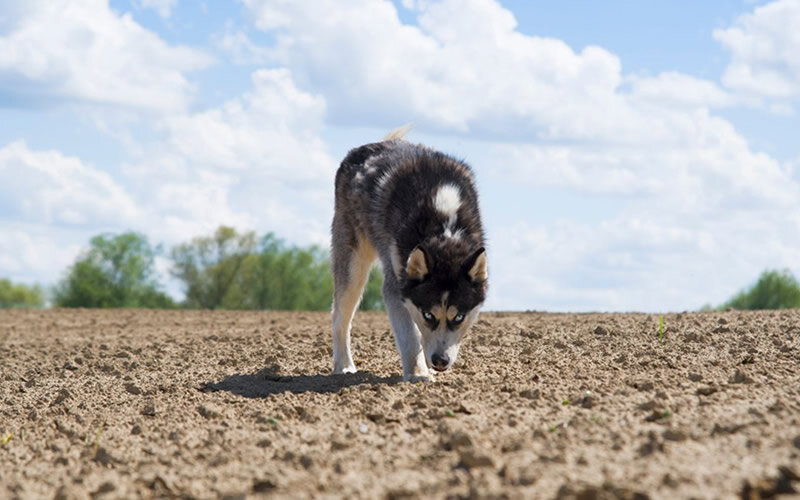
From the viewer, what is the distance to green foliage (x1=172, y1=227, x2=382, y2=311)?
35.5 meters

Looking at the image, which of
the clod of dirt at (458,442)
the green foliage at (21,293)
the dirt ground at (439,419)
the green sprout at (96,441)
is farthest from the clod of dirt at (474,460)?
the green foliage at (21,293)

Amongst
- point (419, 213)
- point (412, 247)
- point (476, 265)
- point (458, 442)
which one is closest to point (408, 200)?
point (419, 213)

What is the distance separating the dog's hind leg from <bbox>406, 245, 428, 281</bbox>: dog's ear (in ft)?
5.77

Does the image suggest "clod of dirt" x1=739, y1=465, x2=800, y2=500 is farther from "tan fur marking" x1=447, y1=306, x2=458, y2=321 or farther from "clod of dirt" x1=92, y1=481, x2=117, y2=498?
"tan fur marking" x1=447, y1=306, x2=458, y2=321

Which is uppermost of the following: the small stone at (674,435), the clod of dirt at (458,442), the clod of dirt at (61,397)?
the small stone at (674,435)

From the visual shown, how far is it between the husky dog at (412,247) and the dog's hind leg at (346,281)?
1cm

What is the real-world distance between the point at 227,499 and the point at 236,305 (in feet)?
103

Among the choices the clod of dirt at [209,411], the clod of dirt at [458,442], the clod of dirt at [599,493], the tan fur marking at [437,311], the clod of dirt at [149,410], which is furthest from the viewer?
the tan fur marking at [437,311]

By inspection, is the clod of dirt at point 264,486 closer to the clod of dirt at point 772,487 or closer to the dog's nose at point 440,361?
the clod of dirt at point 772,487

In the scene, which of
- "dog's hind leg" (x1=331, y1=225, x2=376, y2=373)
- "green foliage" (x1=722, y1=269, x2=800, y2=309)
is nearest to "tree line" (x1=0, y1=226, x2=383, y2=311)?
"green foliage" (x1=722, y1=269, x2=800, y2=309)

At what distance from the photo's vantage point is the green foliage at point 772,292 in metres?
27.3

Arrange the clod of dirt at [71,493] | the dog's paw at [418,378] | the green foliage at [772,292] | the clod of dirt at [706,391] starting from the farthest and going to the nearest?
the green foliage at [772,292]
the dog's paw at [418,378]
the clod of dirt at [706,391]
the clod of dirt at [71,493]

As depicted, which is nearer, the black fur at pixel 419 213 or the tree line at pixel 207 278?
the black fur at pixel 419 213

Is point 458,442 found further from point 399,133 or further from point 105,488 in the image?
point 399,133
